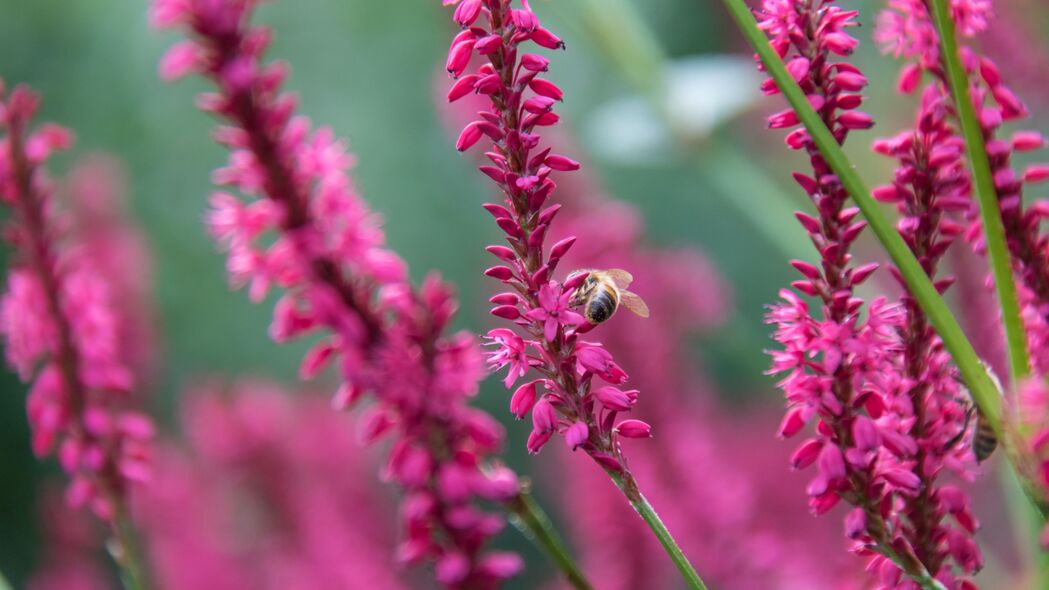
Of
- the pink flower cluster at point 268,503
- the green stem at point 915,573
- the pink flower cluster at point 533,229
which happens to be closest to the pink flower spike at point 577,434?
the pink flower cluster at point 533,229

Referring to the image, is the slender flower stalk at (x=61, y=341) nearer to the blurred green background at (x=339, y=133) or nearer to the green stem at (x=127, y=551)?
the green stem at (x=127, y=551)

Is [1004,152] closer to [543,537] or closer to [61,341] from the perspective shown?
[543,537]

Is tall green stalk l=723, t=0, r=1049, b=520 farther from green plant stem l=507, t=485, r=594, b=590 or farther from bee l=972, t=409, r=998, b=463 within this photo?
green plant stem l=507, t=485, r=594, b=590

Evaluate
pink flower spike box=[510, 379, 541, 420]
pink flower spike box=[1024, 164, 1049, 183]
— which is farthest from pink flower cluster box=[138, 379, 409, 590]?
pink flower spike box=[1024, 164, 1049, 183]

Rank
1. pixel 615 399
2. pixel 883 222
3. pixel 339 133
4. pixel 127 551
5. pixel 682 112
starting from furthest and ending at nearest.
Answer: pixel 339 133 < pixel 682 112 < pixel 127 551 < pixel 615 399 < pixel 883 222

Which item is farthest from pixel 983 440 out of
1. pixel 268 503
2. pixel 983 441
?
pixel 268 503

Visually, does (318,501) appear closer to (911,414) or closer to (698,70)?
(698,70)
